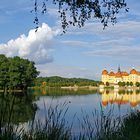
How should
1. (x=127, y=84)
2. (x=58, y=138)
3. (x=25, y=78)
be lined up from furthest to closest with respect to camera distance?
(x=127, y=84) → (x=25, y=78) → (x=58, y=138)

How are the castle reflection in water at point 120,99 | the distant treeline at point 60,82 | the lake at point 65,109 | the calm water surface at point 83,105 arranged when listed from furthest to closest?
the distant treeline at point 60,82 < the castle reflection in water at point 120,99 < the calm water surface at point 83,105 < the lake at point 65,109

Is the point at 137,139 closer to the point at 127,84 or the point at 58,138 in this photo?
the point at 58,138

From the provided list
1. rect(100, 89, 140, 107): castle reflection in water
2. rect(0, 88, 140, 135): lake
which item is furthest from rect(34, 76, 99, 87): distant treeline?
rect(0, 88, 140, 135): lake

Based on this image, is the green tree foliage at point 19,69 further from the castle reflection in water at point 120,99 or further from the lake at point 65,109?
the lake at point 65,109

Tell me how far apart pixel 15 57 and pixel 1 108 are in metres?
103

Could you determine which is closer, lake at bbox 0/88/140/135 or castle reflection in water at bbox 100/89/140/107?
lake at bbox 0/88/140/135

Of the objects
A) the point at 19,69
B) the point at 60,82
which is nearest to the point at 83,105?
the point at 19,69

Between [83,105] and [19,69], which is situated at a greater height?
[19,69]

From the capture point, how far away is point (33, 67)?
363 feet

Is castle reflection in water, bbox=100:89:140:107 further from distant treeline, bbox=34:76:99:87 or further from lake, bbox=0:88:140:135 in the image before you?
distant treeline, bbox=34:76:99:87

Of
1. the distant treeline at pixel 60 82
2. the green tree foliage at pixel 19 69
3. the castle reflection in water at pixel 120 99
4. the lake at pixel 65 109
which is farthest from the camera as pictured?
the distant treeline at pixel 60 82

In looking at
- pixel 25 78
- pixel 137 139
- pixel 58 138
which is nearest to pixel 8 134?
pixel 58 138

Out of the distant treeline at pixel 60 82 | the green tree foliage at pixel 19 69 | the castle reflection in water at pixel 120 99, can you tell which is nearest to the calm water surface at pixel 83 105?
the castle reflection in water at pixel 120 99

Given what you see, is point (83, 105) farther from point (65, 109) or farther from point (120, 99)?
point (120, 99)
